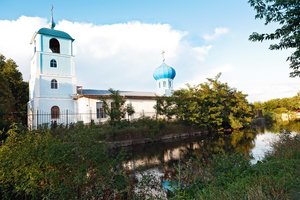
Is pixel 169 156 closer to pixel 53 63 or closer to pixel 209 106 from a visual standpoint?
pixel 209 106

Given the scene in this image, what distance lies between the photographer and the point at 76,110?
2638cm

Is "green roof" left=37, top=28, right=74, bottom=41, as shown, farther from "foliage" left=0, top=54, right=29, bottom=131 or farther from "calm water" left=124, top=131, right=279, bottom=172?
"calm water" left=124, top=131, right=279, bottom=172

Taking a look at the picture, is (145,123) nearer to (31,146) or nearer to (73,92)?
(73,92)

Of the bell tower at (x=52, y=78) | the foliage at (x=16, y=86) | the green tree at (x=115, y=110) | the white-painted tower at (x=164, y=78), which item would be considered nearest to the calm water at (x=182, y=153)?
the green tree at (x=115, y=110)

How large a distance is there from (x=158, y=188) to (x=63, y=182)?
2054mm

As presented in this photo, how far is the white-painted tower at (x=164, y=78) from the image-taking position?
115 feet

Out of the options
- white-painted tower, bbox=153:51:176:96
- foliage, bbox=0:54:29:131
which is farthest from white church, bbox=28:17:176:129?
white-painted tower, bbox=153:51:176:96

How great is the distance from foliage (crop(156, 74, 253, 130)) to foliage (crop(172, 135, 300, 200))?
19.4 metres

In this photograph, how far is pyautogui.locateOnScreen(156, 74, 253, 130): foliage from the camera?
26.7 metres

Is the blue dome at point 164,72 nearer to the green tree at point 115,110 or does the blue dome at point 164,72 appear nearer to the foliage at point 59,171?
the green tree at point 115,110

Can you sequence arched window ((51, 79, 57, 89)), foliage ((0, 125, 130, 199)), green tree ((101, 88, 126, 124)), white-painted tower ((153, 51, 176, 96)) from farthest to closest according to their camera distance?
white-painted tower ((153, 51, 176, 96)) < arched window ((51, 79, 57, 89)) < green tree ((101, 88, 126, 124)) < foliage ((0, 125, 130, 199))

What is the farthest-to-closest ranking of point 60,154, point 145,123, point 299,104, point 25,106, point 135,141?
point 299,104, point 25,106, point 145,123, point 135,141, point 60,154

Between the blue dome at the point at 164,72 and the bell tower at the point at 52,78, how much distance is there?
40.9ft

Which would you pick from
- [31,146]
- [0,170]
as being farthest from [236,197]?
[0,170]
